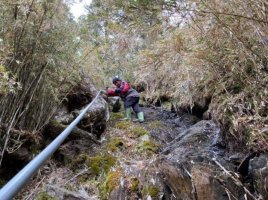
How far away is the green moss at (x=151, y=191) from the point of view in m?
3.64

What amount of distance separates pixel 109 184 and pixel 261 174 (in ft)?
7.75

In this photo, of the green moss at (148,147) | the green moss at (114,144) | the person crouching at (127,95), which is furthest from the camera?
the person crouching at (127,95)

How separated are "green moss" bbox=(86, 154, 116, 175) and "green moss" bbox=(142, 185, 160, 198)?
4.00 ft

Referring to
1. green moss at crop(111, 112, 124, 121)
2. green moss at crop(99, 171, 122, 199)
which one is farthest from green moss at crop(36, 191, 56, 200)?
green moss at crop(111, 112, 124, 121)

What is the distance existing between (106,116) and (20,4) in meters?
3.76

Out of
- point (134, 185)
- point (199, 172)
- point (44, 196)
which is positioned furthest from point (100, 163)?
point (199, 172)

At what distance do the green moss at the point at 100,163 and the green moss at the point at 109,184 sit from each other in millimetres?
418

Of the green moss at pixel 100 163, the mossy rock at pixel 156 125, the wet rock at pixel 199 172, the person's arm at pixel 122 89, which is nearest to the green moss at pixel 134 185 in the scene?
the wet rock at pixel 199 172

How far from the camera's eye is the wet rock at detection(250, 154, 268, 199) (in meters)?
2.36

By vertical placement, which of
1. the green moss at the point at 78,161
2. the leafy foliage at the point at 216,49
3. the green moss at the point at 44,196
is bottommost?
the green moss at the point at 78,161

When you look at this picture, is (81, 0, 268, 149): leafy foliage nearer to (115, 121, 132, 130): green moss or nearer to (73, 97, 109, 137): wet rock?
(73, 97, 109, 137): wet rock

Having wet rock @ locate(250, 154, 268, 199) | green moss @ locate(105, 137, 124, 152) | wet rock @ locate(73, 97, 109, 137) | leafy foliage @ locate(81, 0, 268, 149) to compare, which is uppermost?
leafy foliage @ locate(81, 0, 268, 149)

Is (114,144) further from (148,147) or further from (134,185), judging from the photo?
(134,185)

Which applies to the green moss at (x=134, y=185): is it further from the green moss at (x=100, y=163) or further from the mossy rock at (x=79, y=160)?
the mossy rock at (x=79, y=160)
